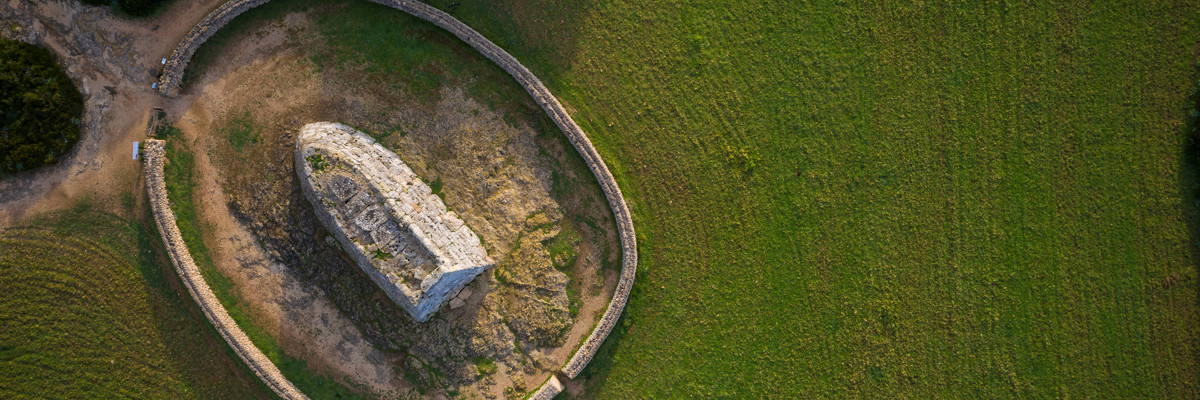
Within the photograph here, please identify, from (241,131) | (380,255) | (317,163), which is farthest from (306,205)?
(380,255)

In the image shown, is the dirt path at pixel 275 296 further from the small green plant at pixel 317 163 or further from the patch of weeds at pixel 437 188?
the patch of weeds at pixel 437 188

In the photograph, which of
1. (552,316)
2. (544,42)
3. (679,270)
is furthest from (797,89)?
(552,316)

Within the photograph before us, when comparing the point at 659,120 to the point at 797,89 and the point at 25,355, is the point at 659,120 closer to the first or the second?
the point at 797,89

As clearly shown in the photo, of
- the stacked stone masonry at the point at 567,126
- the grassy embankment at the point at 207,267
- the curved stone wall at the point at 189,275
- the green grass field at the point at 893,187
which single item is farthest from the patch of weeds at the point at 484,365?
the curved stone wall at the point at 189,275

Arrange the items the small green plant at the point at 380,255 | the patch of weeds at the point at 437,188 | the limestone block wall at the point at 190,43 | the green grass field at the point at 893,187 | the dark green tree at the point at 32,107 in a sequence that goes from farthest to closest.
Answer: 1. the green grass field at the point at 893,187
2. the patch of weeds at the point at 437,188
3. the limestone block wall at the point at 190,43
4. the dark green tree at the point at 32,107
5. the small green plant at the point at 380,255

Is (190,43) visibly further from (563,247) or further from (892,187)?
(892,187)

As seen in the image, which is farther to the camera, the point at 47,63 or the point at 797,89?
the point at 797,89

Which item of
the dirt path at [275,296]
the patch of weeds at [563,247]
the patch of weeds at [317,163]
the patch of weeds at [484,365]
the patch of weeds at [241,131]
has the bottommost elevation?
the patch of weeds at [484,365]
